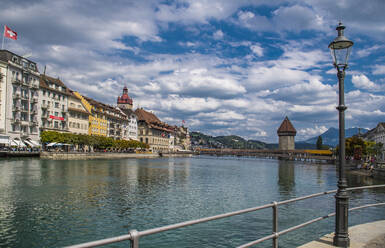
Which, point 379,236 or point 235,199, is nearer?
point 379,236

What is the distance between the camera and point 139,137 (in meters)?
171

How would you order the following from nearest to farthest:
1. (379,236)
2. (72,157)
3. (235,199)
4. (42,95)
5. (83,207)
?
(379,236) < (83,207) < (235,199) < (72,157) < (42,95)

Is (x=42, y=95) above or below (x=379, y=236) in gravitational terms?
above

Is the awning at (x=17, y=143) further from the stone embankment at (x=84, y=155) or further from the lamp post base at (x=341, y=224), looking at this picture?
the lamp post base at (x=341, y=224)

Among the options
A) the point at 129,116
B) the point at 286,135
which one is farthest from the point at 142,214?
the point at 286,135

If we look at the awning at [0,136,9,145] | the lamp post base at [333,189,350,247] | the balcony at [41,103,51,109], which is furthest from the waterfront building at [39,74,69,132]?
the lamp post base at [333,189,350,247]

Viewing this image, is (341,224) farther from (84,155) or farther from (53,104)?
(53,104)

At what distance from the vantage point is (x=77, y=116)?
107 metres

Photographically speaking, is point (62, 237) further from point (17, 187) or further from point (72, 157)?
point (72, 157)

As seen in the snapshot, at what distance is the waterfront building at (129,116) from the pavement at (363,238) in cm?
14214

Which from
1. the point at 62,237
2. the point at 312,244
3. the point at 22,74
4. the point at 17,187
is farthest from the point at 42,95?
the point at 312,244

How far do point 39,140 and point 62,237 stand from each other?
7946cm

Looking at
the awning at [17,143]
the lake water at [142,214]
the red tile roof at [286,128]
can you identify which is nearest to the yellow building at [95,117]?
the awning at [17,143]

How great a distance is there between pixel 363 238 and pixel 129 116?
150730 mm
